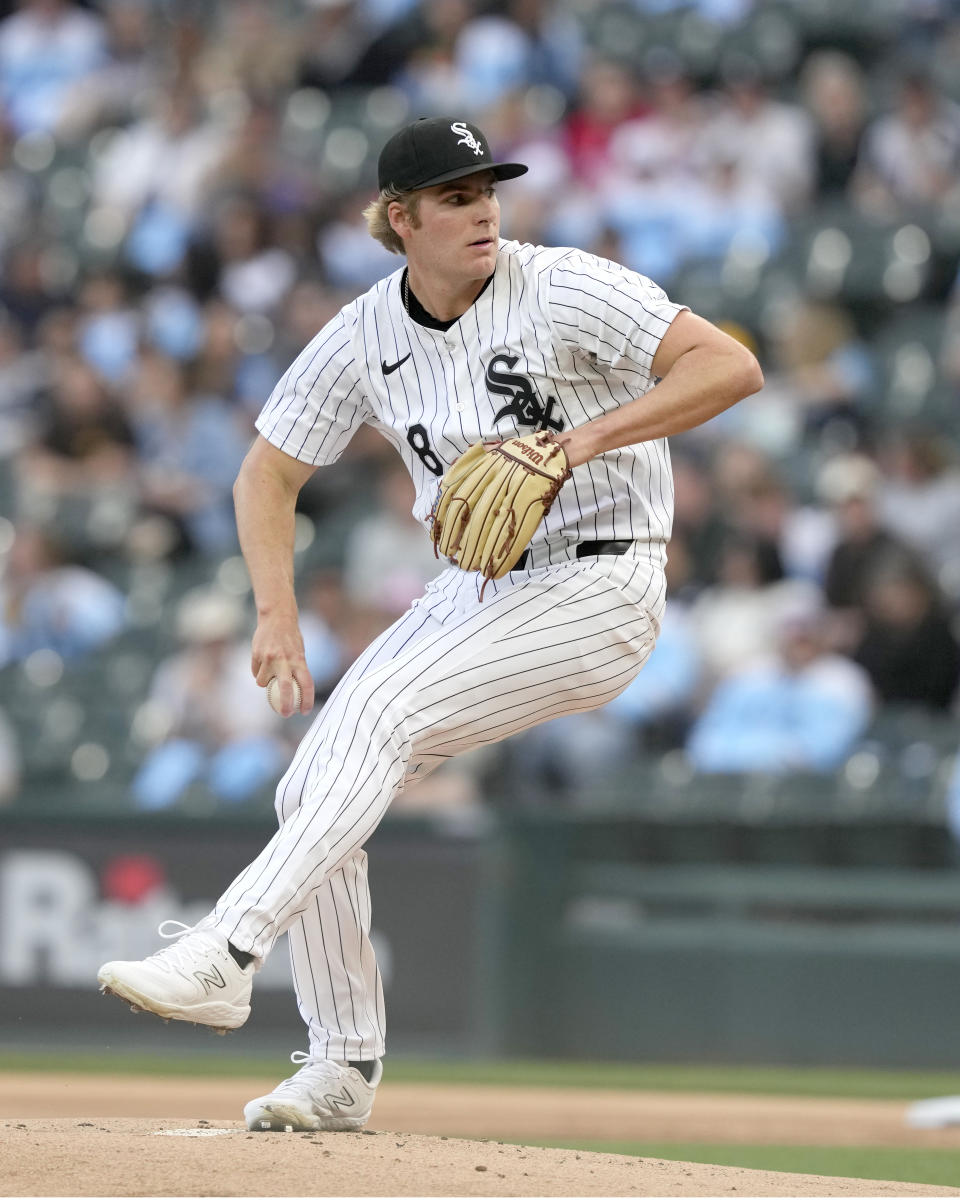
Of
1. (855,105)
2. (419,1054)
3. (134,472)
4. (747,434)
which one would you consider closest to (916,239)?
(855,105)

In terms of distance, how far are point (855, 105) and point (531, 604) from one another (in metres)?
7.32

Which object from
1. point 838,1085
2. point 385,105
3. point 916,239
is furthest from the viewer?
point 385,105

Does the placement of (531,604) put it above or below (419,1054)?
above

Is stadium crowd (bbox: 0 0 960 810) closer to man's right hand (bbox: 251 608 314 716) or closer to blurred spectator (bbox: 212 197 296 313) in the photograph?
blurred spectator (bbox: 212 197 296 313)

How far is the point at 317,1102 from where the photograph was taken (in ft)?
14.4

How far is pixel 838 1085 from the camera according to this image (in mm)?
7785

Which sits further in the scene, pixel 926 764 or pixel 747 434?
pixel 747 434

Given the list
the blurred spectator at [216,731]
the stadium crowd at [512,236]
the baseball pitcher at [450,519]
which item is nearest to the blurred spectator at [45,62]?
the stadium crowd at [512,236]

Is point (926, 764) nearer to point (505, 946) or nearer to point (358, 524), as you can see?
point (505, 946)

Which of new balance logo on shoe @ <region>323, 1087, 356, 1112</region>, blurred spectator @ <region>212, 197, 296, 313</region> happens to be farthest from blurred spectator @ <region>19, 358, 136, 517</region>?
new balance logo on shoe @ <region>323, 1087, 356, 1112</region>

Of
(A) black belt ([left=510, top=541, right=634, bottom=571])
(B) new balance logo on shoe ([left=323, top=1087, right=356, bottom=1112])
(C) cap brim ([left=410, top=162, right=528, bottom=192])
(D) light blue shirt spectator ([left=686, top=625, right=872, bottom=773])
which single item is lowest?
(B) new balance logo on shoe ([left=323, top=1087, right=356, bottom=1112])

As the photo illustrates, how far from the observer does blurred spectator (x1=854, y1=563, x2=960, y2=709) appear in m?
8.34

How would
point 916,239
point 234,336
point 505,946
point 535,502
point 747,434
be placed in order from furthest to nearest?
point 234,336 → point 916,239 → point 747,434 → point 505,946 → point 535,502

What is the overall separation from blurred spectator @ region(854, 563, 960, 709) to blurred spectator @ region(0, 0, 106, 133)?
24.7 ft
